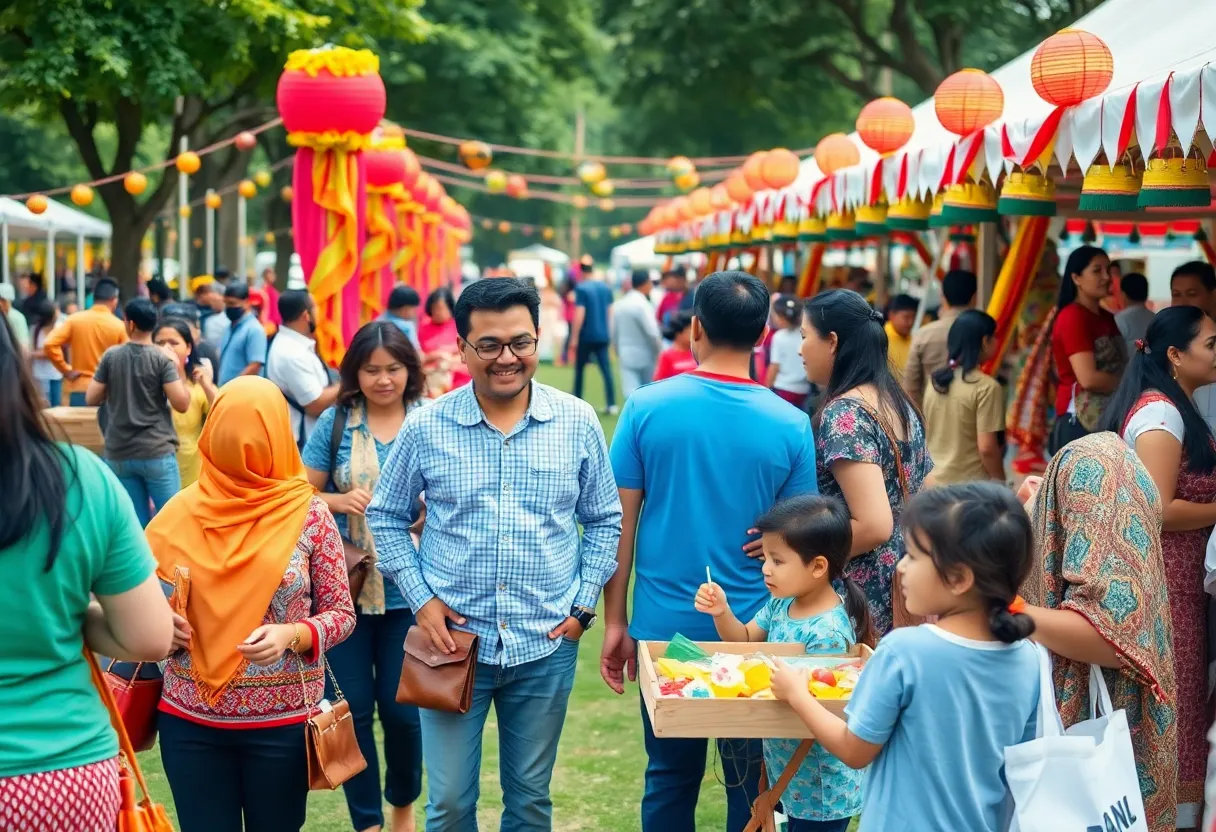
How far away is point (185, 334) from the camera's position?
27.5ft

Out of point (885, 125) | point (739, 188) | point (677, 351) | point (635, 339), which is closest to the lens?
point (885, 125)

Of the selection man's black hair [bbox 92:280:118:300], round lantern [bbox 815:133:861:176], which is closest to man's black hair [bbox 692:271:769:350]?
round lantern [bbox 815:133:861:176]

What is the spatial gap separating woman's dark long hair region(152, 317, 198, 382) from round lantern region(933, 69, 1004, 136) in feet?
15.0

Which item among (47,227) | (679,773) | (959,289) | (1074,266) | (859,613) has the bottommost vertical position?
(679,773)

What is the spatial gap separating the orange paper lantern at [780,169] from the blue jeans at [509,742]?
920cm

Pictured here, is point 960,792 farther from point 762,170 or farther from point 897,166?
point 762,170

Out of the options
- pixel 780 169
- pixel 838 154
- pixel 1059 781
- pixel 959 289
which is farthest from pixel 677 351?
pixel 1059 781

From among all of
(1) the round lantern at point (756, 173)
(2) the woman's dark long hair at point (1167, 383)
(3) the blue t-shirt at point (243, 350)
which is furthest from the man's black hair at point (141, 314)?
(1) the round lantern at point (756, 173)

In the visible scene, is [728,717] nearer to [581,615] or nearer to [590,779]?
[581,615]

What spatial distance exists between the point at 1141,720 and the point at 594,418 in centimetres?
163

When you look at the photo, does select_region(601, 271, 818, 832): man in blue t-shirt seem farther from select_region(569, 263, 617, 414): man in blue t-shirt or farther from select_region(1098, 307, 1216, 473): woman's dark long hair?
select_region(569, 263, 617, 414): man in blue t-shirt

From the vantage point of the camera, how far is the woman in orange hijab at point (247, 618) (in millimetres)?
3408

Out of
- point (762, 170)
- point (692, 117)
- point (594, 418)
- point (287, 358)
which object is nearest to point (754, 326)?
point (594, 418)

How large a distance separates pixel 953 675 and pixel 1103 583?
2.60 feet
